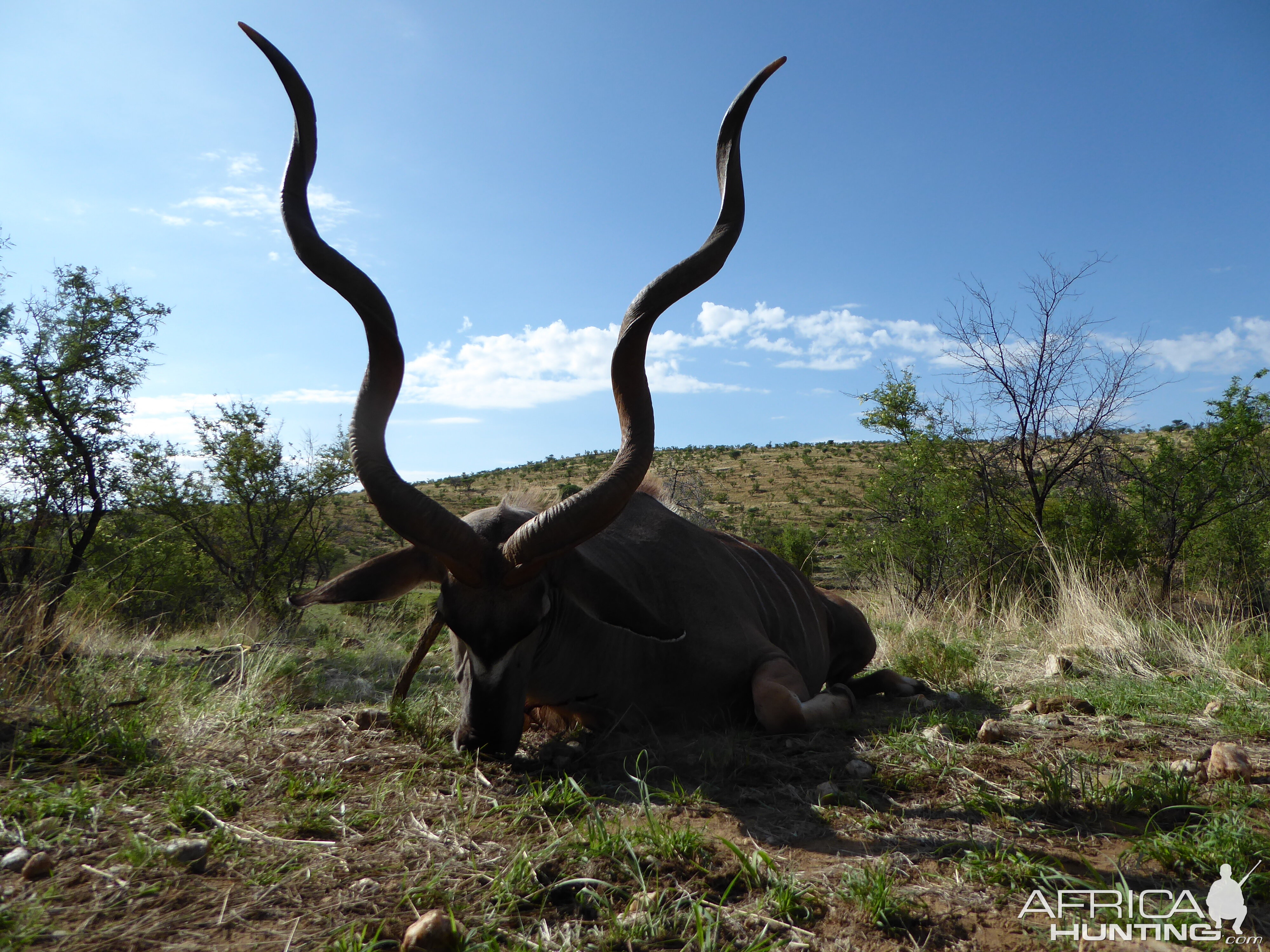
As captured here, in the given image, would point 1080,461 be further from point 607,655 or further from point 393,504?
point 393,504

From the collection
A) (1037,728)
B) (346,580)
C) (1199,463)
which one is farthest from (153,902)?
(1199,463)

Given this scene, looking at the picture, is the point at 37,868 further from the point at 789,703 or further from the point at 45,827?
the point at 789,703

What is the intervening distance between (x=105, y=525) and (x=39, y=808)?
12.5 metres

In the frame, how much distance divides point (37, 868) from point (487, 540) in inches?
73.5

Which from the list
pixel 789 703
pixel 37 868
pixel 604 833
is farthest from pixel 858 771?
pixel 37 868

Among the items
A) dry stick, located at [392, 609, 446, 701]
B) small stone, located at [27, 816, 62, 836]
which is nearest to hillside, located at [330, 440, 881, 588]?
dry stick, located at [392, 609, 446, 701]

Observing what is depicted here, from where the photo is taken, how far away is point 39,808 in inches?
91.7

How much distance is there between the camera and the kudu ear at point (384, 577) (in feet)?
11.0

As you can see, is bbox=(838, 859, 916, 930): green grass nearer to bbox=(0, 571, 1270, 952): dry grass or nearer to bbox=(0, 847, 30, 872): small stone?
bbox=(0, 571, 1270, 952): dry grass

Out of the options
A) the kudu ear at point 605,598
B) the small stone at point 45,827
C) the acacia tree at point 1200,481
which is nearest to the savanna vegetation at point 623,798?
the small stone at point 45,827

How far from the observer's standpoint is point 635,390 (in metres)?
3.76

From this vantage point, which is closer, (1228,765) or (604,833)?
(604,833)

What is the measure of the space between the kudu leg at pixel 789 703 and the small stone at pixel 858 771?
2.08 feet

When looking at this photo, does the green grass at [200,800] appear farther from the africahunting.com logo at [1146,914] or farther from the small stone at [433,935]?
the africahunting.com logo at [1146,914]
